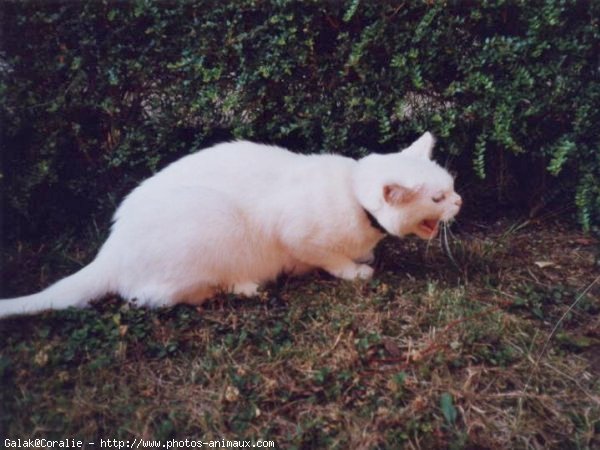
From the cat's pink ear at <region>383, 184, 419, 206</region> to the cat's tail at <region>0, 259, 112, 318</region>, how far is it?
1.51m

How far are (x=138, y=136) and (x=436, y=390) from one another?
2.52 meters

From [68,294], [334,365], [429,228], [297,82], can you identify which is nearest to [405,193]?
[429,228]

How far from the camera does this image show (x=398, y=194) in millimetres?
3197

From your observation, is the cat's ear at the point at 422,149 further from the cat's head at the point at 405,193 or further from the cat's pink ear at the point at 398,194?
the cat's pink ear at the point at 398,194

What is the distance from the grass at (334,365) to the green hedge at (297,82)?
2.58 feet

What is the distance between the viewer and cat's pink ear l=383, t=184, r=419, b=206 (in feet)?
10.4

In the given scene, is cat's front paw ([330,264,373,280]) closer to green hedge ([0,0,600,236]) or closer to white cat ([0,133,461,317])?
white cat ([0,133,461,317])

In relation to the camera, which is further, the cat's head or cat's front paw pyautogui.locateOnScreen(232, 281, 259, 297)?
cat's front paw pyautogui.locateOnScreen(232, 281, 259, 297)

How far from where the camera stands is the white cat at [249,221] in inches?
128

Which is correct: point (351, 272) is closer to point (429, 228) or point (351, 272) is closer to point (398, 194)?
point (429, 228)

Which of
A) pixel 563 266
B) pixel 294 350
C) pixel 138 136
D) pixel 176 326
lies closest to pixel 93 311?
pixel 176 326

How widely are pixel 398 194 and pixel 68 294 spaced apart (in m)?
1.77

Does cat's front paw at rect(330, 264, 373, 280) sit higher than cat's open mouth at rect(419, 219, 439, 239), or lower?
lower

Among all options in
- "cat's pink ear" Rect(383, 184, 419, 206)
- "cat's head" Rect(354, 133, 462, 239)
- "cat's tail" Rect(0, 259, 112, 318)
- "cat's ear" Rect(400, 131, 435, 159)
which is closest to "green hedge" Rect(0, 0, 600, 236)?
"cat's ear" Rect(400, 131, 435, 159)
